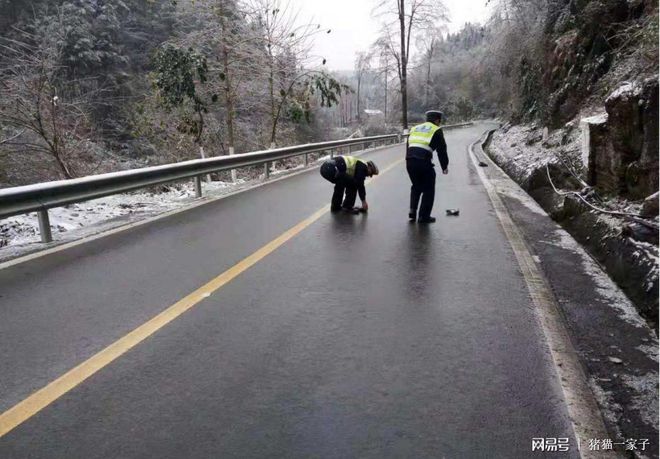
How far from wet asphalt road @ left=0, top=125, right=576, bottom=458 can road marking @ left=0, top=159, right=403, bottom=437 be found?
0.21 ft

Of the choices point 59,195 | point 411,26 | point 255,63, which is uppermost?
point 411,26

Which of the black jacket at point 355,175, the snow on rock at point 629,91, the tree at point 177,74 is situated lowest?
the black jacket at point 355,175

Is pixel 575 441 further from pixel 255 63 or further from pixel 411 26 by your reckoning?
pixel 411 26

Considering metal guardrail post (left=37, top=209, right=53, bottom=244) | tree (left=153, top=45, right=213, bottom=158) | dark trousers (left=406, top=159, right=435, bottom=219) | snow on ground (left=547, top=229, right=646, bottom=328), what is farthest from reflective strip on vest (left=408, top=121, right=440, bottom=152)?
tree (left=153, top=45, right=213, bottom=158)

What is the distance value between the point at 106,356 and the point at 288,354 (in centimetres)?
113

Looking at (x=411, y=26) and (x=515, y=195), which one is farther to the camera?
(x=411, y=26)

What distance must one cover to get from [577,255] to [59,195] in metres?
6.08

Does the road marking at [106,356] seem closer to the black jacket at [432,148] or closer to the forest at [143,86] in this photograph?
the black jacket at [432,148]

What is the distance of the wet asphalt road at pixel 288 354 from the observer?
2.56m

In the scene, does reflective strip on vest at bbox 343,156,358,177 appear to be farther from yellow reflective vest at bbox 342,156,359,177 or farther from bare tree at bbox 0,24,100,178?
bare tree at bbox 0,24,100,178

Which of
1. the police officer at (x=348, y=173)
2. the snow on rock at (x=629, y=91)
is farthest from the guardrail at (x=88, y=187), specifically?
the snow on rock at (x=629, y=91)

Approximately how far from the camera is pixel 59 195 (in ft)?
22.2

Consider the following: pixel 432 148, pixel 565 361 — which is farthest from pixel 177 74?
pixel 565 361

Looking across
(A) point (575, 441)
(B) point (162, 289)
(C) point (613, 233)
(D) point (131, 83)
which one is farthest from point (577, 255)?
(D) point (131, 83)
